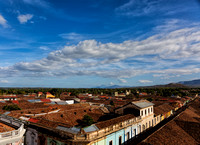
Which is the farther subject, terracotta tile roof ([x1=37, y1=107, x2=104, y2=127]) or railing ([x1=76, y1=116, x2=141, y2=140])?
terracotta tile roof ([x1=37, y1=107, x2=104, y2=127])

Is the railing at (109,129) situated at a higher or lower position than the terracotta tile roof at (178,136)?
higher

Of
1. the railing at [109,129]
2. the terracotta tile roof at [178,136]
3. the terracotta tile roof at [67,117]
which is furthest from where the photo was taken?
the terracotta tile roof at [67,117]

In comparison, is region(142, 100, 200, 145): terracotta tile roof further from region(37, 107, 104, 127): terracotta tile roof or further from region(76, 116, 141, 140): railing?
region(37, 107, 104, 127): terracotta tile roof

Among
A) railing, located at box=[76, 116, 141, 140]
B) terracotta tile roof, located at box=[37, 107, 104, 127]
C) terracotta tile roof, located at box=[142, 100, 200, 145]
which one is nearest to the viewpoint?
railing, located at box=[76, 116, 141, 140]

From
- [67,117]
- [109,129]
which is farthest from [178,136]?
[67,117]

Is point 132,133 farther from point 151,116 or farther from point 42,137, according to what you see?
point 42,137

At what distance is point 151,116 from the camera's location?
31141 millimetres

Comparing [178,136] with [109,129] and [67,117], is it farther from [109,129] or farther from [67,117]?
[67,117]

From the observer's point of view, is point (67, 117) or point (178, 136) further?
point (67, 117)

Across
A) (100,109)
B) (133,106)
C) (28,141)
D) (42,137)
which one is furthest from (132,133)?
(28,141)

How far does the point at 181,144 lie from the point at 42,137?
18878mm

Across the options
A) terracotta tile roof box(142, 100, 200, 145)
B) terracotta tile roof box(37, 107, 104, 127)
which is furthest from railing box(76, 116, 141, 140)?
terracotta tile roof box(37, 107, 104, 127)

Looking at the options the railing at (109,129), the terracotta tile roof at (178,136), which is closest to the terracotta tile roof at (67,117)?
the railing at (109,129)

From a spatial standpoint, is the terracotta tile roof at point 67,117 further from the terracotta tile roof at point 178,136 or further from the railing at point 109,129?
the terracotta tile roof at point 178,136
